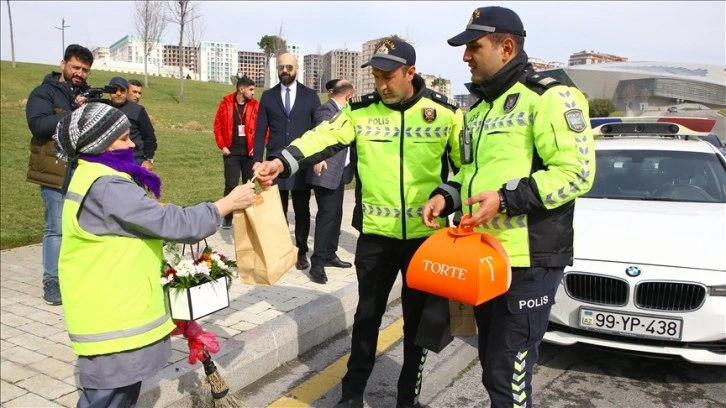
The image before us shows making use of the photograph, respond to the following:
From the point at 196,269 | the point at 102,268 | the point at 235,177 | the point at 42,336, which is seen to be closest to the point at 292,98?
the point at 235,177

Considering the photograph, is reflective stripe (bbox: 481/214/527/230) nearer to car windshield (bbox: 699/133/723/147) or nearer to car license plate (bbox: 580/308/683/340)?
car license plate (bbox: 580/308/683/340)

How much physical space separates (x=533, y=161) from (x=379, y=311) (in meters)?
1.39

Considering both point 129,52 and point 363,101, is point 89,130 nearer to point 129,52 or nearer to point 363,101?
point 363,101

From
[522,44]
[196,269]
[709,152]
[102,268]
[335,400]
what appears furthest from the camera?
[709,152]

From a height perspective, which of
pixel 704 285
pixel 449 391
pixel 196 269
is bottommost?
pixel 449 391

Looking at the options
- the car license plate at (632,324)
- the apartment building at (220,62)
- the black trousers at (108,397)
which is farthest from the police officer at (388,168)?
the apartment building at (220,62)

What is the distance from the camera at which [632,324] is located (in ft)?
12.5

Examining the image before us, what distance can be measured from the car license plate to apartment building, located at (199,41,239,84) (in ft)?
445

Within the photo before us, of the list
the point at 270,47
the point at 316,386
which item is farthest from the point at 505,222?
the point at 270,47

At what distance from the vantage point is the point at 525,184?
232cm

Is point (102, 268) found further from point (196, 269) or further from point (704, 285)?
point (704, 285)

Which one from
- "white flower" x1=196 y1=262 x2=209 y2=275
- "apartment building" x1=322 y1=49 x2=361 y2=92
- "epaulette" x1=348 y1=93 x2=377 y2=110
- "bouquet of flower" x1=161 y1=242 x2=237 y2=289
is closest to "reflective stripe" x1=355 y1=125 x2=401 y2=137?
"epaulette" x1=348 y1=93 x2=377 y2=110

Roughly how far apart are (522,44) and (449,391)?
231 centimetres

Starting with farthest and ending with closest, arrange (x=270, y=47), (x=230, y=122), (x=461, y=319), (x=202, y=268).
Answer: (x=270, y=47), (x=230, y=122), (x=461, y=319), (x=202, y=268)
